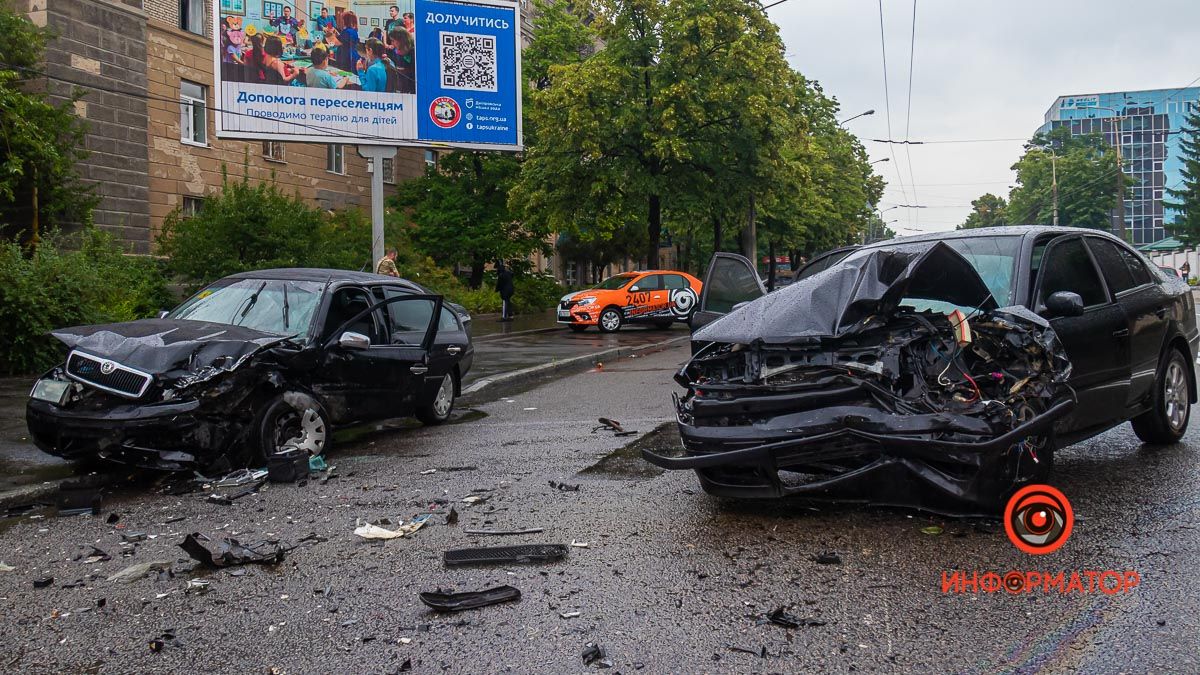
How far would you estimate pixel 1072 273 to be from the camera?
622cm

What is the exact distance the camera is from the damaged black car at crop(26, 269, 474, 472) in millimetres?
6422

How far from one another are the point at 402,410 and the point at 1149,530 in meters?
5.96

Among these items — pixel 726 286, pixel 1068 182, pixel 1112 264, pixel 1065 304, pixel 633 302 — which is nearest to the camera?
pixel 1065 304

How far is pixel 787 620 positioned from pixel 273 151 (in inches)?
1148

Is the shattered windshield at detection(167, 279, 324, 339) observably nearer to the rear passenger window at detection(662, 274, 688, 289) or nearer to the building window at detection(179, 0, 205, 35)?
the rear passenger window at detection(662, 274, 688, 289)

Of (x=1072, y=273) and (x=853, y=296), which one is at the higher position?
(x=1072, y=273)

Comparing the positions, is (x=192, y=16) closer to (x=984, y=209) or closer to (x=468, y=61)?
(x=468, y=61)

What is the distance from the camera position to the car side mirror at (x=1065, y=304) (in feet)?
17.9

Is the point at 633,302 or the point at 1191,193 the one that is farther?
the point at 1191,193

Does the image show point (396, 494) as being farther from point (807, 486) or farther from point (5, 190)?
point (5, 190)

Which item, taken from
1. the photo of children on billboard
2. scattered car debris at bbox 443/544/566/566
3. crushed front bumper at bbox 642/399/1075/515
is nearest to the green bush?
the photo of children on billboard

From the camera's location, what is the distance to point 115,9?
2305 cm

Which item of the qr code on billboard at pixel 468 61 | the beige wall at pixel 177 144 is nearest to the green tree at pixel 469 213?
the beige wall at pixel 177 144

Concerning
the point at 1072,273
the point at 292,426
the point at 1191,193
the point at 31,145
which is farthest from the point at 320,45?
the point at 1191,193
